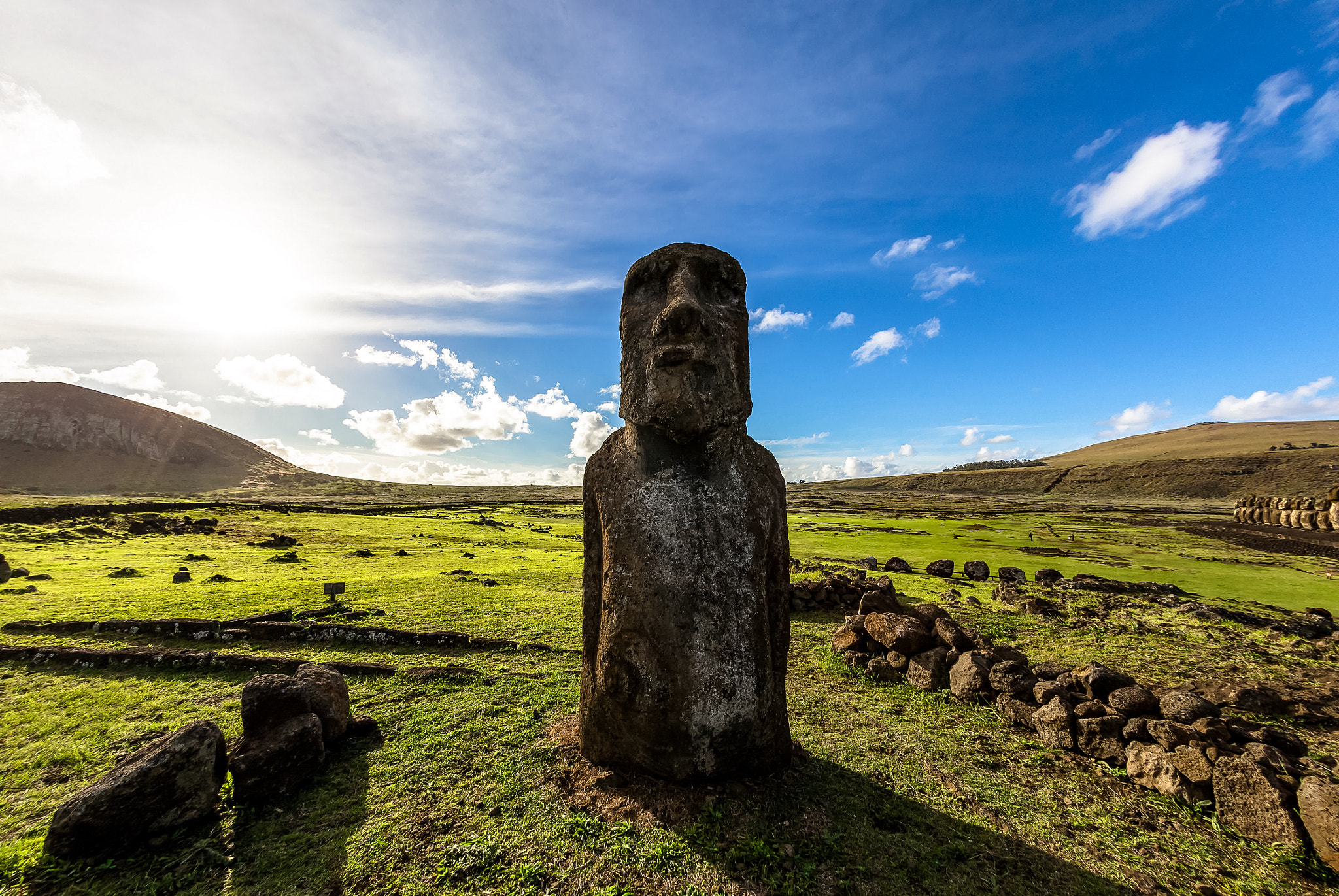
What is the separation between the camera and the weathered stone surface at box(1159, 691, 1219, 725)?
533cm

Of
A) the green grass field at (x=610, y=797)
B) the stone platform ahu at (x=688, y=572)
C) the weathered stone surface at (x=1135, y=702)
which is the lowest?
the green grass field at (x=610, y=797)

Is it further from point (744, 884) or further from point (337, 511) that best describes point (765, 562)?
point (337, 511)

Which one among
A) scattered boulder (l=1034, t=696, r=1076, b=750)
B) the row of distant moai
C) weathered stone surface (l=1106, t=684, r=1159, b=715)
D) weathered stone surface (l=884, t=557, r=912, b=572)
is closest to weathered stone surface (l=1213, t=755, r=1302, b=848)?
weathered stone surface (l=1106, t=684, r=1159, b=715)

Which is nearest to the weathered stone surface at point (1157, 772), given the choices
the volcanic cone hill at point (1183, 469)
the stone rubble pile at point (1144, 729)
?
the stone rubble pile at point (1144, 729)

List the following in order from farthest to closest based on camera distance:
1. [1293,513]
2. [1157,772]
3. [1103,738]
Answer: [1293,513], [1103,738], [1157,772]

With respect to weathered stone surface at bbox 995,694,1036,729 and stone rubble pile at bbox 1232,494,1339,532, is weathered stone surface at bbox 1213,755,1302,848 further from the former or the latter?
A: stone rubble pile at bbox 1232,494,1339,532

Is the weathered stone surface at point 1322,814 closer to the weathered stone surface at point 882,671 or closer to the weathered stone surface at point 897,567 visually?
the weathered stone surface at point 882,671

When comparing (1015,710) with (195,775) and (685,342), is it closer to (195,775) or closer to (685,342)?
A: (685,342)

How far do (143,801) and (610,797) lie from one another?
147 inches

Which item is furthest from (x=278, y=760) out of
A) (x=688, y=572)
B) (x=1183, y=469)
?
(x=1183, y=469)

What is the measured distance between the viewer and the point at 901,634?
26.4 feet

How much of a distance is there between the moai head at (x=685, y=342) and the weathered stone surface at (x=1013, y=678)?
5107 millimetres

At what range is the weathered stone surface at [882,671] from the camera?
7.92 metres

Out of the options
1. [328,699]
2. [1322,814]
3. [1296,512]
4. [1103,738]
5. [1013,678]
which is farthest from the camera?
[1296,512]
